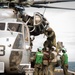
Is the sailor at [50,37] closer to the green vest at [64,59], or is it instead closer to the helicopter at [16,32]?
the helicopter at [16,32]

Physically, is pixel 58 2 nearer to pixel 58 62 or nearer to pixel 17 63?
pixel 58 62

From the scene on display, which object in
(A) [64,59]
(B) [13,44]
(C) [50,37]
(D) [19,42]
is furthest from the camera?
(C) [50,37]

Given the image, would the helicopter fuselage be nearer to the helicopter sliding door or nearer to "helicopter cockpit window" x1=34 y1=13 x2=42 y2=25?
the helicopter sliding door

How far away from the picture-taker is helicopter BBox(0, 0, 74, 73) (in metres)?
14.5

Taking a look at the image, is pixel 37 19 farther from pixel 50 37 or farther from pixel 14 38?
pixel 14 38

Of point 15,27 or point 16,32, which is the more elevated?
point 15,27

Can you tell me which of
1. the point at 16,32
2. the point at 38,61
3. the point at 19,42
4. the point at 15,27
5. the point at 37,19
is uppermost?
the point at 37,19

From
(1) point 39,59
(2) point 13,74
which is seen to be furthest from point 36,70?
(2) point 13,74

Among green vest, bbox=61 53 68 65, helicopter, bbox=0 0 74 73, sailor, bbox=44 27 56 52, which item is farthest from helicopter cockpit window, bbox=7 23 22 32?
green vest, bbox=61 53 68 65

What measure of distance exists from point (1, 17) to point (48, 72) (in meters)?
3.48

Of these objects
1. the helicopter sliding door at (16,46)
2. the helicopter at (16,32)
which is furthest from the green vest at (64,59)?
Result: the helicopter sliding door at (16,46)

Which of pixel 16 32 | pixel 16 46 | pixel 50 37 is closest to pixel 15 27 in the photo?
pixel 16 32

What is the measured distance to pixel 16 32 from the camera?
15531mm

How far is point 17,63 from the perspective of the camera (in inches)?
589
